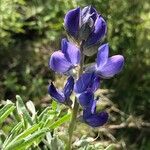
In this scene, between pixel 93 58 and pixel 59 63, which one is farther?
pixel 93 58

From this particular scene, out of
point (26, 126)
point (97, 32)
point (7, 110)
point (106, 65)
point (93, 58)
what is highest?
point (97, 32)

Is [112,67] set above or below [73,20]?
below

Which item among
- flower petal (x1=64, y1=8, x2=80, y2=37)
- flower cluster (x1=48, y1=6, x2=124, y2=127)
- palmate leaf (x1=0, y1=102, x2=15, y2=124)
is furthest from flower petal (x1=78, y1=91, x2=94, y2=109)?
palmate leaf (x1=0, y1=102, x2=15, y2=124)

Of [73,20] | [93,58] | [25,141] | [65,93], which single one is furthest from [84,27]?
[93,58]

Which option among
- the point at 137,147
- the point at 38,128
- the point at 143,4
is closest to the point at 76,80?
the point at 38,128

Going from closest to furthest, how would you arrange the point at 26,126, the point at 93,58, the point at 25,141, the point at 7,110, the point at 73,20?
the point at 73,20
the point at 25,141
the point at 7,110
the point at 26,126
the point at 93,58

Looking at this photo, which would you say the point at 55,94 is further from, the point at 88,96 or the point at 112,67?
the point at 112,67
